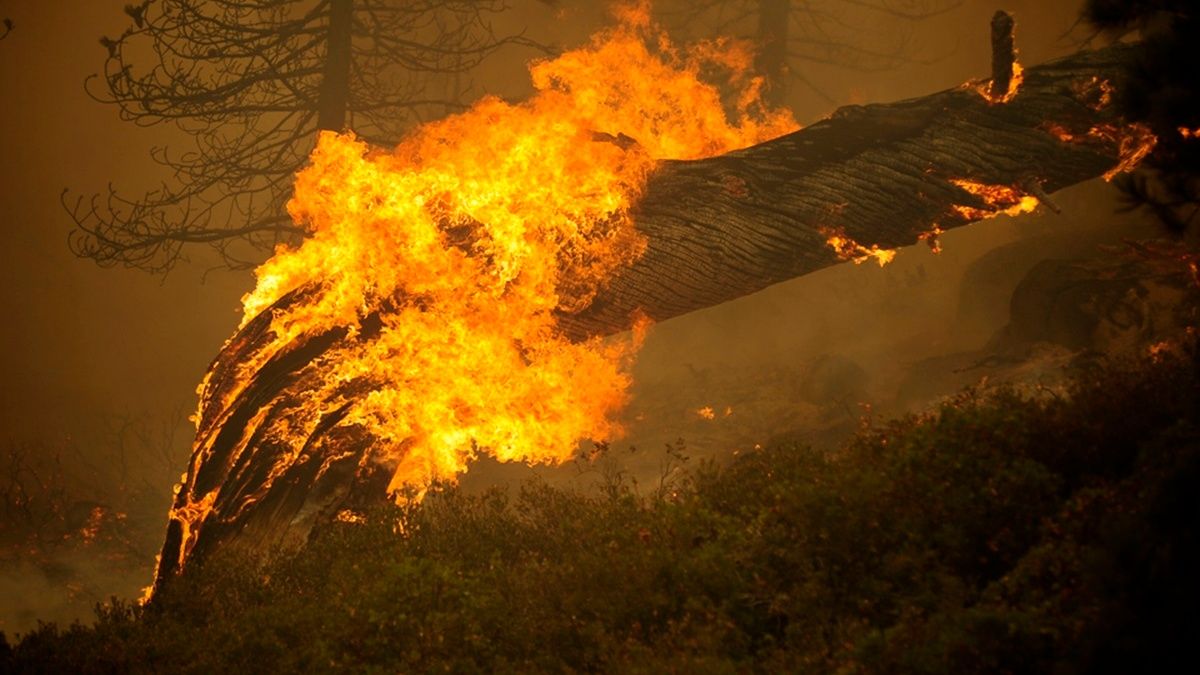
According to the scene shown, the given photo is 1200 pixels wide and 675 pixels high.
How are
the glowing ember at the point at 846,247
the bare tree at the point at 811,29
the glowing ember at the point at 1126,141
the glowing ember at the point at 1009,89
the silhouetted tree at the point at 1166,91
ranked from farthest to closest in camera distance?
the bare tree at the point at 811,29 < the glowing ember at the point at 846,247 < the glowing ember at the point at 1009,89 < the glowing ember at the point at 1126,141 < the silhouetted tree at the point at 1166,91

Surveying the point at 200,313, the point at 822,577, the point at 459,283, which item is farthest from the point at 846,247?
the point at 200,313

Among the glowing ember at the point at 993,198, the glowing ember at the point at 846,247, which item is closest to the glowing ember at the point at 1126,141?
the glowing ember at the point at 993,198

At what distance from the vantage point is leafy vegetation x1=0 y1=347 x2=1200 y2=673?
3.28m

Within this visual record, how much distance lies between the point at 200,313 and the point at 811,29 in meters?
22.0

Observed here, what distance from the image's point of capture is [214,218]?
27.4 meters

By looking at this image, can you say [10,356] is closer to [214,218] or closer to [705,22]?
[214,218]

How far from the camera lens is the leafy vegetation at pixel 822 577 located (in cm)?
328

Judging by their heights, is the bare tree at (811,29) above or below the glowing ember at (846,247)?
above

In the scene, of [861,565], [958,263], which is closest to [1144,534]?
[861,565]

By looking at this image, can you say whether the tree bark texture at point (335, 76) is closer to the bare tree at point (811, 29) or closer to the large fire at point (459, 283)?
the large fire at point (459, 283)

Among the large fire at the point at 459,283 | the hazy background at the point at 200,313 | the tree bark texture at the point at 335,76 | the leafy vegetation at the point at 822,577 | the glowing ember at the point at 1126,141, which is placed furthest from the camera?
the hazy background at the point at 200,313

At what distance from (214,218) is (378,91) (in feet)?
52.2

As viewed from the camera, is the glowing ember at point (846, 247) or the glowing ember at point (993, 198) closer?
the glowing ember at point (993, 198)

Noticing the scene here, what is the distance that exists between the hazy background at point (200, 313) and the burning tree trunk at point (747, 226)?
4811 mm
